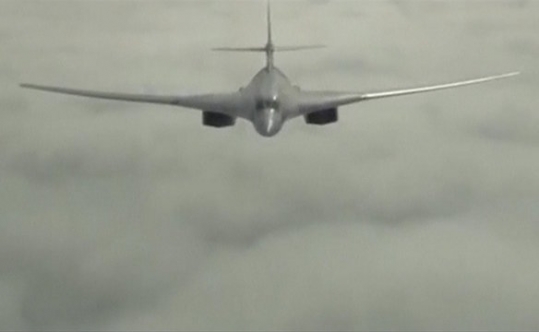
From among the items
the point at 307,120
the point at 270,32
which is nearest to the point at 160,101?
the point at 307,120

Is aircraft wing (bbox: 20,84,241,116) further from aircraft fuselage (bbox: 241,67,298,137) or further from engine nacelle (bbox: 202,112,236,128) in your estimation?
engine nacelle (bbox: 202,112,236,128)

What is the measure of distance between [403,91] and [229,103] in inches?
512

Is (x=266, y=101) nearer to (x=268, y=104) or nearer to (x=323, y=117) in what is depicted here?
(x=268, y=104)

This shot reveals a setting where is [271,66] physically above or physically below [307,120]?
above

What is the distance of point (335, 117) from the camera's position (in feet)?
149

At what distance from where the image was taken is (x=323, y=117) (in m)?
45.3

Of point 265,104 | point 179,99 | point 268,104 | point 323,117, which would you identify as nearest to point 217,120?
point 179,99

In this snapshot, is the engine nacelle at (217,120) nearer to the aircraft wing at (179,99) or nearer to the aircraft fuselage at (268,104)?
the aircraft wing at (179,99)

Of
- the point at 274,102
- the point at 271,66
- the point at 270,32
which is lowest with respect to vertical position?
the point at 274,102

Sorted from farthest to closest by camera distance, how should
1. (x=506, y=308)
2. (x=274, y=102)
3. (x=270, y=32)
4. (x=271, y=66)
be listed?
(x=506, y=308) → (x=270, y=32) → (x=271, y=66) → (x=274, y=102)

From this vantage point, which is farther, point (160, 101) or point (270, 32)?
point (270, 32)

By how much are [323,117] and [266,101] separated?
6.28 metres

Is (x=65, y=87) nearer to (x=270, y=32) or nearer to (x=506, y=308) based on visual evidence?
(x=270, y=32)

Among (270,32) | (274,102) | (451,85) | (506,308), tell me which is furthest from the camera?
(506,308)
